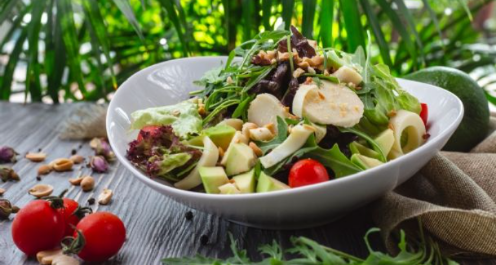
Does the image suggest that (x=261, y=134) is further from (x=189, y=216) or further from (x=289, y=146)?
(x=189, y=216)

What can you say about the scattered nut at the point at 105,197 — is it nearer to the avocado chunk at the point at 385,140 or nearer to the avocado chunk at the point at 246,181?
the avocado chunk at the point at 246,181

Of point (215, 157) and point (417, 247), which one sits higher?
point (215, 157)

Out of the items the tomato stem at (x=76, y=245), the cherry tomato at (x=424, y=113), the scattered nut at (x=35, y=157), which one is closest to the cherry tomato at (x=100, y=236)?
the tomato stem at (x=76, y=245)

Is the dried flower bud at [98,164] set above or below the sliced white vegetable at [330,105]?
below

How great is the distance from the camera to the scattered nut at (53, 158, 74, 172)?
1.75 m

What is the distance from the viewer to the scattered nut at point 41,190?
156 centimetres

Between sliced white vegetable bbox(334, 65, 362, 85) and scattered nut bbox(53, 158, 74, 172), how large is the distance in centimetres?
84

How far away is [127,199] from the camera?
153 cm

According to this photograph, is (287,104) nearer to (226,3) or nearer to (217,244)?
(217,244)

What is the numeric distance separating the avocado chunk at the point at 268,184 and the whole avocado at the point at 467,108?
0.84m

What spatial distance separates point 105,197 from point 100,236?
0.36 metres

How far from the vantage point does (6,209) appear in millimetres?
1423

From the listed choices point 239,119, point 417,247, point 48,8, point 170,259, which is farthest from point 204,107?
point 48,8

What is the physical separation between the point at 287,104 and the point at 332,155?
217mm
